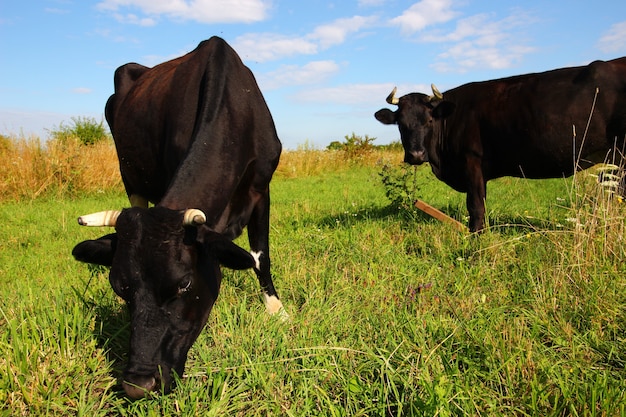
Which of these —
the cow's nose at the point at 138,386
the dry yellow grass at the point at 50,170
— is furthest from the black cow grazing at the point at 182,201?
the dry yellow grass at the point at 50,170

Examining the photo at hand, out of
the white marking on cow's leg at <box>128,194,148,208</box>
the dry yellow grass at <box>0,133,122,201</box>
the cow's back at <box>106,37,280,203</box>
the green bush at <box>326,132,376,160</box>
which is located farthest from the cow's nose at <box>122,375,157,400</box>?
the green bush at <box>326,132,376,160</box>

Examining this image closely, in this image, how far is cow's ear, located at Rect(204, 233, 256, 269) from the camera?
266 cm

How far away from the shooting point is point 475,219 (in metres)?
5.95

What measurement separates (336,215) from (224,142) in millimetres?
4011

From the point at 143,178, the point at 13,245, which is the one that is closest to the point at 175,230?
the point at 143,178

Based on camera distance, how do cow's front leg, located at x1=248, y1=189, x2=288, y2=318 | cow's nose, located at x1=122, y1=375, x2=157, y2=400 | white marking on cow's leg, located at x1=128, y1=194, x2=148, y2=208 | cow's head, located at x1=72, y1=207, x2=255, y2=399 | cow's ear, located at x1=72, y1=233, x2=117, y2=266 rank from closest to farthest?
cow's nose, located at x1=122, y1=375, x2=157, y2=400
cow's head, located at x1=72, y1=207, x2=255, y2=399
cow's ear, located at x1=72, y1=233, x2=117, y2=266
cow's front leg, located at x1=248, y1=189, x2=288, y2=318
white marking on cow's leg, located at x1=128, y1=194, x2=148, y2=208

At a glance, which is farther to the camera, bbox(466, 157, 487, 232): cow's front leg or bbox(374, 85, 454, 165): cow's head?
bbox(374, 85, 454, 165): cow's head

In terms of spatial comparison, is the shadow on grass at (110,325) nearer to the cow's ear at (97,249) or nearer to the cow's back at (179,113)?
the cow's ear at (97,249)

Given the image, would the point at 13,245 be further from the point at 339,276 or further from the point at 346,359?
the point at 346,359

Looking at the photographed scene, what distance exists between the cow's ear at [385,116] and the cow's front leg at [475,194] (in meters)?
1.58

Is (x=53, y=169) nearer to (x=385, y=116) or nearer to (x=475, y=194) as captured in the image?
(x=385, y=116)

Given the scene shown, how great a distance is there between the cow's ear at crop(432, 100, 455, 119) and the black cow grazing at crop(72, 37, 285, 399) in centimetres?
305

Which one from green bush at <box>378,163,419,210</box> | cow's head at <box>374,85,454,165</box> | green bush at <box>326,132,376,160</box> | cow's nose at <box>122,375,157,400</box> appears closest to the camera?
cow's nose at <box>122,375,157,400</box>

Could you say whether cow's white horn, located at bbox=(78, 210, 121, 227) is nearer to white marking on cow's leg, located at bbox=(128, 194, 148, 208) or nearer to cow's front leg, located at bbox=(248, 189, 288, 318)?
cow's front leg, located at bbox=(248, 189, 288, 318)
